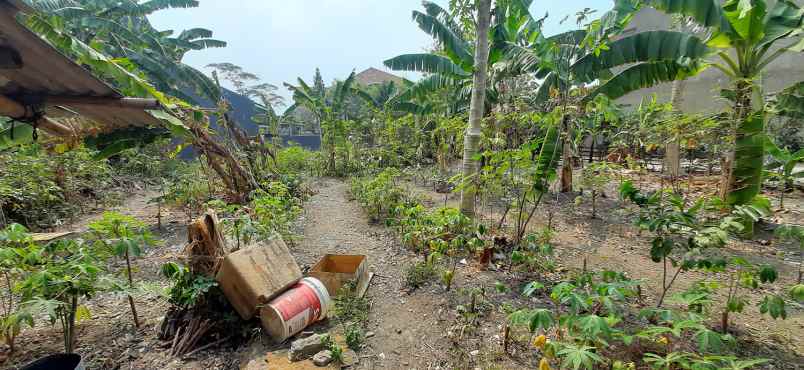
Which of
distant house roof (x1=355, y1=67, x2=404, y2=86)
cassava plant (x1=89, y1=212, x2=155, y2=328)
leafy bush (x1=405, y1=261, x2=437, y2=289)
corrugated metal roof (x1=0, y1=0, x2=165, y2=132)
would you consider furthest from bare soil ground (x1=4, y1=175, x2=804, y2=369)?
distant house roof (x1=355, y1=67, x2=404, y2=86)

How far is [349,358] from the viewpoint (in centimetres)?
230

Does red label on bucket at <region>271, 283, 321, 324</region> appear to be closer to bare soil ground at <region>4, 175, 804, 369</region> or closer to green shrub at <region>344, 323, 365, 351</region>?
bare soil ground at <region>4, 175, 804, 369</region>

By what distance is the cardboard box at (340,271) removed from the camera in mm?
3113

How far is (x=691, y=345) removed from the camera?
7.09 ft

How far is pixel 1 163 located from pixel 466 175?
749 cm

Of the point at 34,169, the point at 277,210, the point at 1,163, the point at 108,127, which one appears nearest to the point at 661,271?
the point at 277,210

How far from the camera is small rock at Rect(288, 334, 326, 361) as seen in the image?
2.25 meters

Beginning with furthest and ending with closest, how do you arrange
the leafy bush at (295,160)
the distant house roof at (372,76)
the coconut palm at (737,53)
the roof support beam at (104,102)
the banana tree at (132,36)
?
the distant house roof at (372,76)
the leafy bush at (295,160)
the banana tree at (132,36)
the coconut palm at (737,53)
the roof support beam at (104,102)

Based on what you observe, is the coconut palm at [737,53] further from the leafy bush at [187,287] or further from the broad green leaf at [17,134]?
the broad green leaf at [17,134]

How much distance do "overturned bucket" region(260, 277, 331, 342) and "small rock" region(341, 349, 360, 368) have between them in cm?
48

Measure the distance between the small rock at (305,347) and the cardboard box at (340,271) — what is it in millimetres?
761

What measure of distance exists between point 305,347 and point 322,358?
0.17m

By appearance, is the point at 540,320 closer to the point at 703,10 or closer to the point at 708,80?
the point at 703,10

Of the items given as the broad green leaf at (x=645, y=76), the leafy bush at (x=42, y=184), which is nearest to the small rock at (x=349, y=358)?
the broad green leaf at (x=645, y=76)
